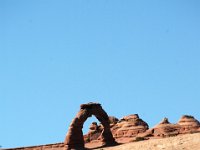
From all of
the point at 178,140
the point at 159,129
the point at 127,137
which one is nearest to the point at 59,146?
the point at 127,137

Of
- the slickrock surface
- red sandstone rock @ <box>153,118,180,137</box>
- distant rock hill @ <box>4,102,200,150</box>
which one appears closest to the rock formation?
distant rock hill @ <box>4,102,200,150</box>

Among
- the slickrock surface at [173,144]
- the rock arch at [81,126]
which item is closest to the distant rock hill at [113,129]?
the rock arch at [81,126]

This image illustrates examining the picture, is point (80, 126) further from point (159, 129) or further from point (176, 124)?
point (176, 124)

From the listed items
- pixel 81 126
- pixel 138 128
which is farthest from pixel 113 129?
pixel 81 126

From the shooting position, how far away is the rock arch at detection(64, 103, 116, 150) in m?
59.2

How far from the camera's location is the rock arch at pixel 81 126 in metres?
59.2

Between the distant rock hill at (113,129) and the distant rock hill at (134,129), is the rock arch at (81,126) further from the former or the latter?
the distant rock hill at (134,129)

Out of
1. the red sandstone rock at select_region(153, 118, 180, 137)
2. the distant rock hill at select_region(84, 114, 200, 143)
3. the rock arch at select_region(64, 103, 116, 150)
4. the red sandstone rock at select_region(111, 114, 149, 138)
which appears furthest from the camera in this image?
the red sandstone rock at select_region(111, 114, 149, 138)

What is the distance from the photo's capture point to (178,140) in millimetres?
48031

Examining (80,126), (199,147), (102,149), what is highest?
(80,126)

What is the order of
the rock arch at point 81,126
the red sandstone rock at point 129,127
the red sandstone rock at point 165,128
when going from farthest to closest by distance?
the red sandstone rock at point 129,127 → the red sandstone rock at point 165,128 → the rock arch at point 81,126

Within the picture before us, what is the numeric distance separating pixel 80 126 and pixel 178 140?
51.0 ft

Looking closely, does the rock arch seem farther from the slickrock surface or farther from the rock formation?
the rock formation

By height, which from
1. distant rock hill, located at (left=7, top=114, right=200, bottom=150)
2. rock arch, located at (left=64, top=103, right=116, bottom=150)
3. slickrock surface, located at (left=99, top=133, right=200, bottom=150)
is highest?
distant rock hill, located at (left=7, top=114, right=200, bottom=150)
